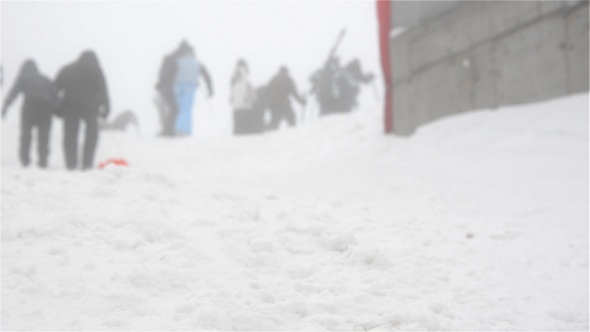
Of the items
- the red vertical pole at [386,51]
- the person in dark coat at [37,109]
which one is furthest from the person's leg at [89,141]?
the red vertical pole at [386,51]

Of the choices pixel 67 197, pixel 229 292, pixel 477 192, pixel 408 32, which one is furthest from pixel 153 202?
pixel 408 32

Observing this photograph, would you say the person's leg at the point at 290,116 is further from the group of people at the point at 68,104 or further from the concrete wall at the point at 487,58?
the group of people at the point at 68,104

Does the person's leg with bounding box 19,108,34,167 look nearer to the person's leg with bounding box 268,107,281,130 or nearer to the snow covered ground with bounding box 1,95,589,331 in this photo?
the snow covered ground with bounding box 1,95,589,331

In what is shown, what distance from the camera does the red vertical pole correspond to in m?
8.08

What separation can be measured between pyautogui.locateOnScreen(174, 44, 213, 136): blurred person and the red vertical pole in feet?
18.1

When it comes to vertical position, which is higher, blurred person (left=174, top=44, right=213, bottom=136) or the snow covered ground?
blurred person (left=174, top=44, right=213, bottom=136)

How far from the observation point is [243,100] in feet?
42.1

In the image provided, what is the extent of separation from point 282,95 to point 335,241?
9.61 m

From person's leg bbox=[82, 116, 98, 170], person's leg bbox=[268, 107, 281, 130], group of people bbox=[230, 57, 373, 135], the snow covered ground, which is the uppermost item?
group of people bbox=[230, 57, 373, 135]

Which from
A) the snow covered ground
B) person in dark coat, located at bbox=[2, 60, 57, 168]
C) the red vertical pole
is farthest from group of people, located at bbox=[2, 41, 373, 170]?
the red vertical pole

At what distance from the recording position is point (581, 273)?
141 inches

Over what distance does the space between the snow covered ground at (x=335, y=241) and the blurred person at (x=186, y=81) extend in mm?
6375

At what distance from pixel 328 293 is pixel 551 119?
12.5 feet

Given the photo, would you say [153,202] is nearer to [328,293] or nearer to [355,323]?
[328,293]
